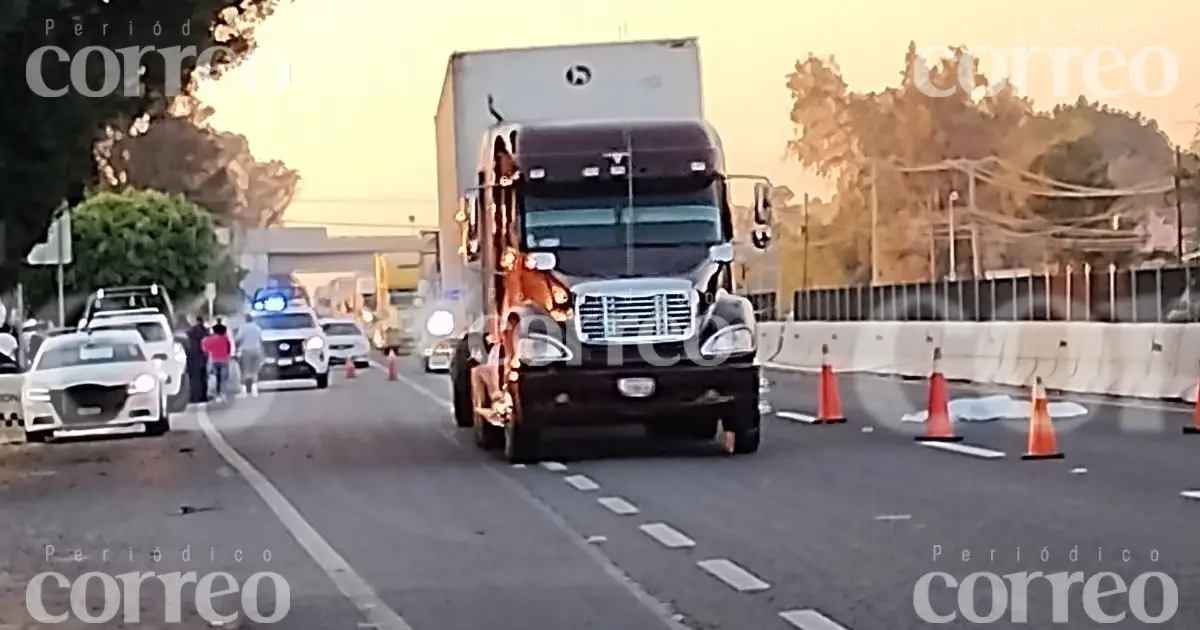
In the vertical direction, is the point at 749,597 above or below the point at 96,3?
below

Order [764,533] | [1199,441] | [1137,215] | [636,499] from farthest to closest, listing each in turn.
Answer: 1. [1137,215]
2. [1199,441]
3. [636,499]
4. [764,533]

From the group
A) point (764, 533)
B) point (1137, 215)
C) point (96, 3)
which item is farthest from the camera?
point (1137, 215)

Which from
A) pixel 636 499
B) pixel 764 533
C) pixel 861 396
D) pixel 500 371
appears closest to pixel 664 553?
pixel 764 533

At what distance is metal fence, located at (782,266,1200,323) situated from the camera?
37531 mm

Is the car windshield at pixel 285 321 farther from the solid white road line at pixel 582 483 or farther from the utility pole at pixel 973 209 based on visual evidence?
the utility pole at pixel 973 209

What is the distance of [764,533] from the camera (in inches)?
524

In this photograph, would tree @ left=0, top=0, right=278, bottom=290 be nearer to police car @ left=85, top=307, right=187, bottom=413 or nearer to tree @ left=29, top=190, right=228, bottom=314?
police car @ left=85, top=307, right=187, bottom=413

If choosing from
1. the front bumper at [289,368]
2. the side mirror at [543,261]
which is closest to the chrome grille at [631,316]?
the side mirror at [543,261]

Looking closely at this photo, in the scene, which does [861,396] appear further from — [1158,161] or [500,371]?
[1158,161]

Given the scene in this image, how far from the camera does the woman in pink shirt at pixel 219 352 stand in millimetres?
36125

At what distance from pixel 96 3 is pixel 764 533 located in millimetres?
12927

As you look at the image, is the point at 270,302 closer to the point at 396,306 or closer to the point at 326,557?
the point at 396,306

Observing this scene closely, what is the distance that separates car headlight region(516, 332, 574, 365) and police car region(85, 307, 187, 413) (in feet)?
45.0

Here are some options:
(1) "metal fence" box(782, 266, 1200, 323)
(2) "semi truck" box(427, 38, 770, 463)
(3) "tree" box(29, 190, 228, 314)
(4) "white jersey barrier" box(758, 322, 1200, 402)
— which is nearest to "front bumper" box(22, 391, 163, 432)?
(2) "semi truck" box(427, 38, 770, 463)
